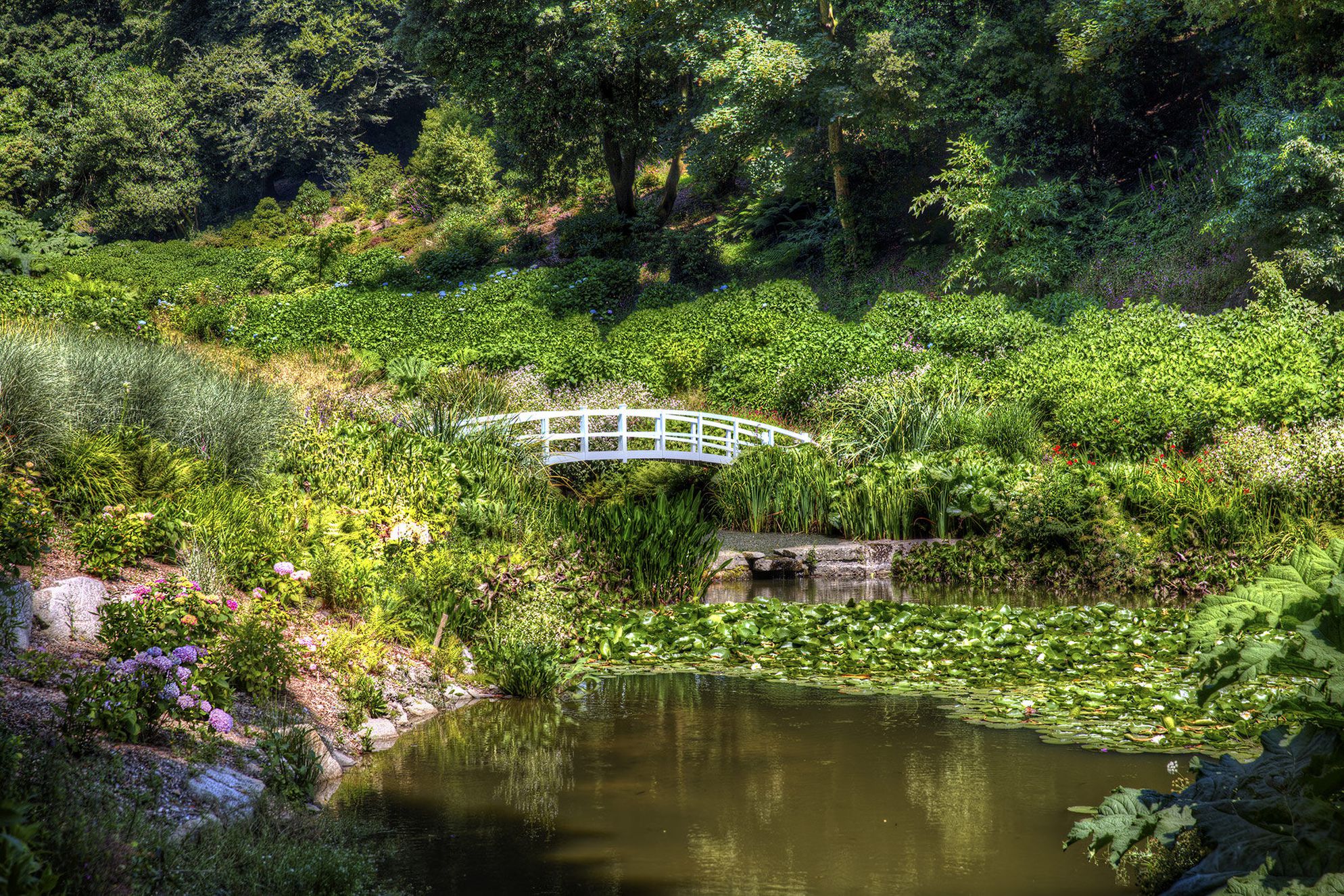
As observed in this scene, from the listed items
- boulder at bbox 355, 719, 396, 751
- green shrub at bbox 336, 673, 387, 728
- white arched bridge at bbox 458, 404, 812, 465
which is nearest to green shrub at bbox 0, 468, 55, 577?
green shrub at bbox 336, 673, 387, 728

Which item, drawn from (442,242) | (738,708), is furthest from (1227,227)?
(442,242)

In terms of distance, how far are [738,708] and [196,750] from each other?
314 centimetres

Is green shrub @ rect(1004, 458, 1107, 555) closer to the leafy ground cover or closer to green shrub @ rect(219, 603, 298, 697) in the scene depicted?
the leafy ground cover

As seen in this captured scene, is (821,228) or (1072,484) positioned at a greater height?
(821,228)

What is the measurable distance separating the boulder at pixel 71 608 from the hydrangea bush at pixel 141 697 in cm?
57

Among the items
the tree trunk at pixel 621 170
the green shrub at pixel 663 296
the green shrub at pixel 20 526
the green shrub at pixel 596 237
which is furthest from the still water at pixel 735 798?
the tree trunk at pixel 621 170

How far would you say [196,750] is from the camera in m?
4.83

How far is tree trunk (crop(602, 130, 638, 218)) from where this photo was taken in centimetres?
2789

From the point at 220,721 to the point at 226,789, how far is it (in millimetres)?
369

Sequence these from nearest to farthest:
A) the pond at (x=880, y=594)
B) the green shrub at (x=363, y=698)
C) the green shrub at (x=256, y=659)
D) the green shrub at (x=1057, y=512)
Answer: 1. the green shrub at (x=256, y=659)
2. the green shrub at (x=363, y=698)
3. the pond at (x=880, y=594)
4. the green shrub at (x=1057, y=512)

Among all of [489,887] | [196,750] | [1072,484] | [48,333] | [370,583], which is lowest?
[489,887]

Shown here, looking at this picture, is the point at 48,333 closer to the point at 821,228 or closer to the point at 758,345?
the point at 758,345

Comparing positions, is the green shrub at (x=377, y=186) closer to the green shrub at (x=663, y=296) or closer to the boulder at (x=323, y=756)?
the green shrub at (x=663, y=296)

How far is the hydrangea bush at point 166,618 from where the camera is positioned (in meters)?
5.23
